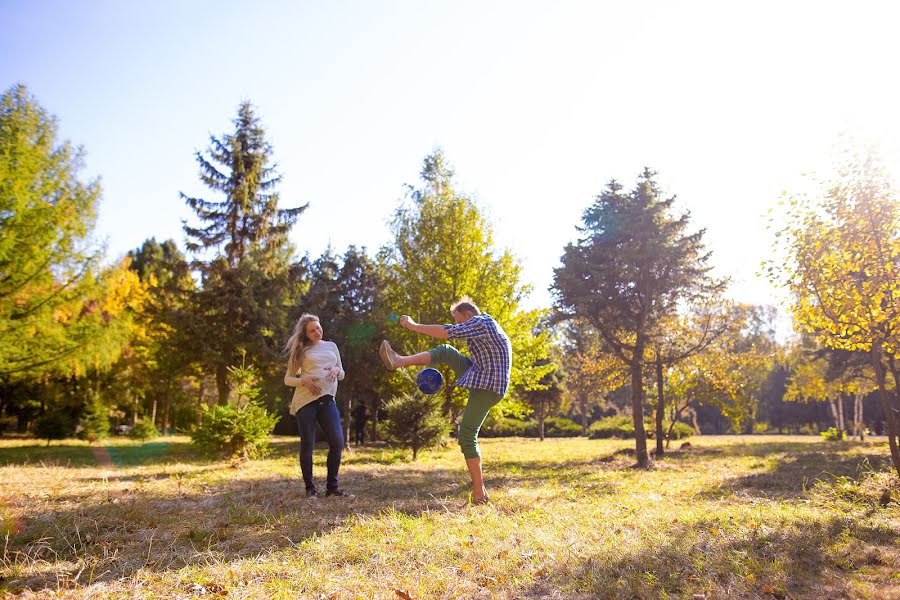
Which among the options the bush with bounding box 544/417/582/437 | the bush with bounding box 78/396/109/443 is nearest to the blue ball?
the bush with bounding box 78/396/109/443

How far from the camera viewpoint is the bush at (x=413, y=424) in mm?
13086

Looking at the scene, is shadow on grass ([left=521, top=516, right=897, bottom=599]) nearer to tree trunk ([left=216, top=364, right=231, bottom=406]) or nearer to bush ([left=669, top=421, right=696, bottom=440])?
tree trunk ([left=216, top=364, right=231, bottom=406])

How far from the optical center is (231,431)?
10945 mm

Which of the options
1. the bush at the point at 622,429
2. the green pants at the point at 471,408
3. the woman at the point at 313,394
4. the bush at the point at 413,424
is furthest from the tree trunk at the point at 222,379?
the bush at the point at 622,429

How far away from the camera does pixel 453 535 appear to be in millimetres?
4105

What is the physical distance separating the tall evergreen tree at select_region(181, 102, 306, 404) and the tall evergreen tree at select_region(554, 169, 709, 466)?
359 inches

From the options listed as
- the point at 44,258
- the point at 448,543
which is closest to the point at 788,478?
the point at 448,543

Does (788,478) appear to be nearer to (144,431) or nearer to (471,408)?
(471,408)

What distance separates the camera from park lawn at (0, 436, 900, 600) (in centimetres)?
302

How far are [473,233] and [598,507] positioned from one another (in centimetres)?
1151

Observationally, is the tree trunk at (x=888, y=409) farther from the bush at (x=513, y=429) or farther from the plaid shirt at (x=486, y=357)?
the bush at (x=513, y=429)

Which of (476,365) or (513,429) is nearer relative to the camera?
(476,365)

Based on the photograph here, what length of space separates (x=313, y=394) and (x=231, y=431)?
5.95 metres

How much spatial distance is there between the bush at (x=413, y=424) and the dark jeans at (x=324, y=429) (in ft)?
23.0
